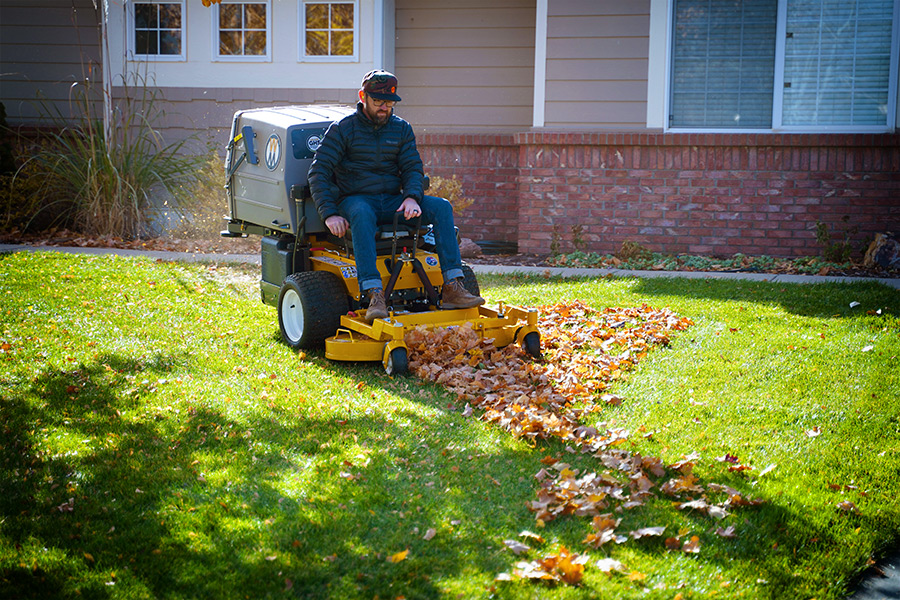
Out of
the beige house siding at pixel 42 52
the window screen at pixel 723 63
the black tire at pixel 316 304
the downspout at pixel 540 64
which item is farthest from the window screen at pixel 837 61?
the beige house siding at pixel 42 52

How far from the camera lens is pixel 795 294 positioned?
722cm

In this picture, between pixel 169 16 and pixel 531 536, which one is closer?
pixel 531 536

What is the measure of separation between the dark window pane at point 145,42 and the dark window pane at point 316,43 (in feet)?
7.21

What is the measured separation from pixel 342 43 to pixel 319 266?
21.5ft

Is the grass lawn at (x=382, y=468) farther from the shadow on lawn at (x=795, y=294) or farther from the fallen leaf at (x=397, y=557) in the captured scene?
the shadow on lawn at (x=795, y=294)

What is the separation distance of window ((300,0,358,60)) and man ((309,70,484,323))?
6.30 meters

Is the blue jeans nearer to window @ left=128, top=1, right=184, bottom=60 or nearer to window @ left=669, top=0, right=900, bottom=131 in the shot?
window @ left=669, top=0, right=900, bottom=131

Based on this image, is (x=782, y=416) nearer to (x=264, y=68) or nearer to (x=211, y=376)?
(x=211, y=376)

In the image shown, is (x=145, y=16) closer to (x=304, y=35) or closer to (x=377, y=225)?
(x=304, y=35)

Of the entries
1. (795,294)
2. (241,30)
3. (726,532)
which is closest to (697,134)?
(795,294)

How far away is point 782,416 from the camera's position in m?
4.35

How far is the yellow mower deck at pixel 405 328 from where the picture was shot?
5.07 m

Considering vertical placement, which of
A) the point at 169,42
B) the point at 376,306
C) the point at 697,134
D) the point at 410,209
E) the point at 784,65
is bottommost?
the point at 376,306

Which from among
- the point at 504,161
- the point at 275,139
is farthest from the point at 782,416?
the point at 504,161
